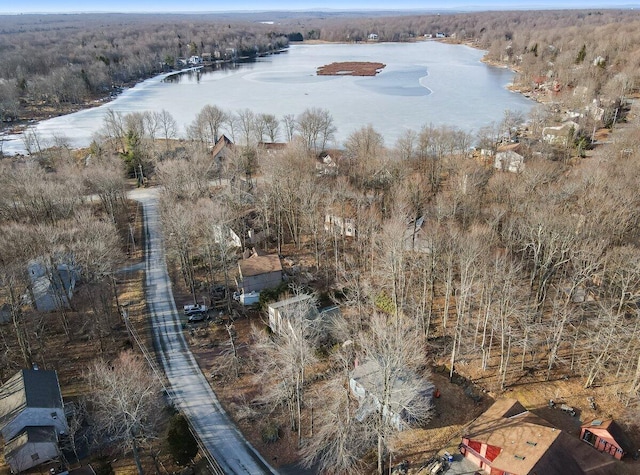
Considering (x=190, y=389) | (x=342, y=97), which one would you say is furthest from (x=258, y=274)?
(x=342, y=97)

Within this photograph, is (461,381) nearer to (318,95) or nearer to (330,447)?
(330,447)

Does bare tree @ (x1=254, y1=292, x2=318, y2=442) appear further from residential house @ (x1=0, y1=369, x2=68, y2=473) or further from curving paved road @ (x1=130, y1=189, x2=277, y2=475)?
residential house @ (x1=0, y1=369, x2=68, y2=473)

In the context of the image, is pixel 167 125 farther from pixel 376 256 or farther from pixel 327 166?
pixel 376 256

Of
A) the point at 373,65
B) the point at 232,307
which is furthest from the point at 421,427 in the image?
the point at 373,65

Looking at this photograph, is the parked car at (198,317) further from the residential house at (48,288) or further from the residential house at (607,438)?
the residential house at (607,438)

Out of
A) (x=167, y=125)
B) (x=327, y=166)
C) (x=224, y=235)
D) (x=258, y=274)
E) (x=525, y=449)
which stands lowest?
(x=258, y=274)

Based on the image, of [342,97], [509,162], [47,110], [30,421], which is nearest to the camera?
[30,421]

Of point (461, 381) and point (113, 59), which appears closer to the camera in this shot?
point (461, 381)
